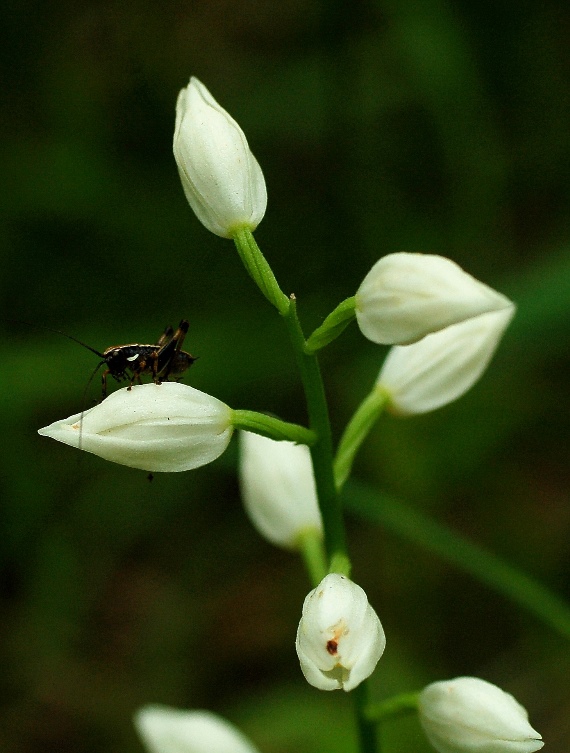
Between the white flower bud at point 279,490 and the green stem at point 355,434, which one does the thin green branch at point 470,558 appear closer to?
the white flower bud at point 279,490

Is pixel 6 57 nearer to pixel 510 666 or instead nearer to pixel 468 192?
pixel 468 192

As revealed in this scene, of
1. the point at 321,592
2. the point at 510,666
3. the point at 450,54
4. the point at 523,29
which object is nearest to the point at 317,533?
the point at 321,592

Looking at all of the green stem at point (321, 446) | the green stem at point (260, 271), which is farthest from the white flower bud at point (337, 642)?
the green stem at point (260, 271)

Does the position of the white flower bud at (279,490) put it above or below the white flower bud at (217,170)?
below

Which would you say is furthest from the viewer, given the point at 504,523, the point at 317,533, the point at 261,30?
Result: the point at 261,30

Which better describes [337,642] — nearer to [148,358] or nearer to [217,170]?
[148,358]

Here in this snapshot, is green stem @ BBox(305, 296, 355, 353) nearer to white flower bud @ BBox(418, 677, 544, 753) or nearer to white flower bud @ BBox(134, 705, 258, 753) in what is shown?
white flower bud @ BBox(418, 677, 544, 753)
